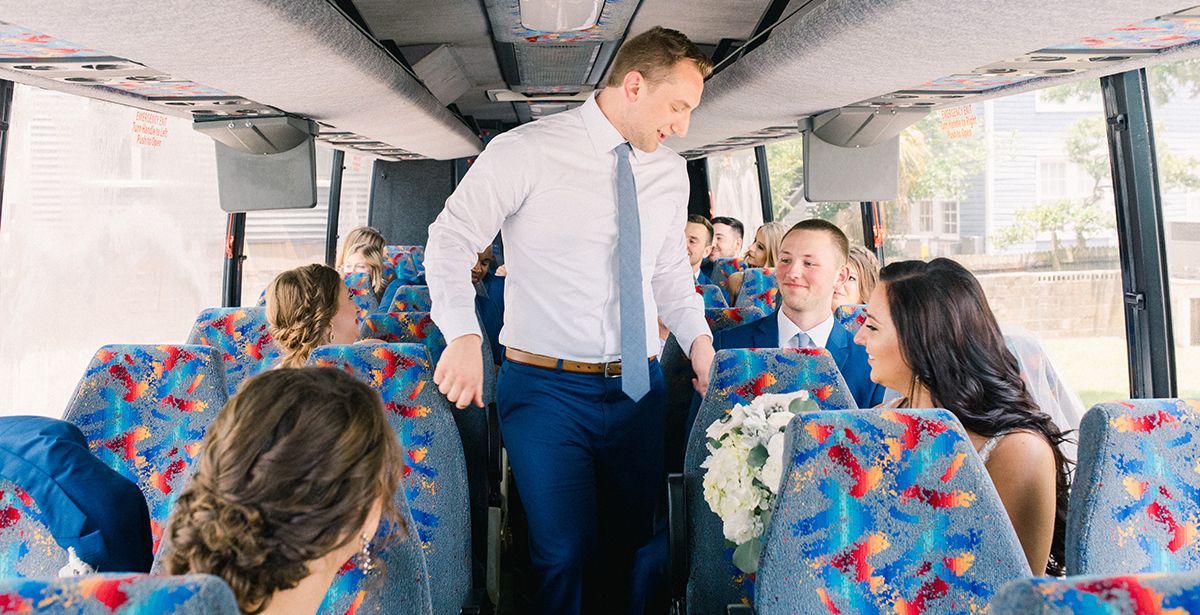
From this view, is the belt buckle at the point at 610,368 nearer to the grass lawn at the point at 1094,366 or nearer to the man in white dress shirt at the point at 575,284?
the man in white dress shirt at the point at 575,284

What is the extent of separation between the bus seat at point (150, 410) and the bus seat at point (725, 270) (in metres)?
5.12

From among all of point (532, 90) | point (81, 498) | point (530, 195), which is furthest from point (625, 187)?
point (532, 90)

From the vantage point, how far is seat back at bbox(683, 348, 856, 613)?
8.73 feet

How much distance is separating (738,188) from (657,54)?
775 centimetres

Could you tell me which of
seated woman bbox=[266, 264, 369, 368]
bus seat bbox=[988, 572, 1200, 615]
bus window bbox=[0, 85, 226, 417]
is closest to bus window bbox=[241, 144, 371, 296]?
bus window bbox=[0, 85, 226, 417]

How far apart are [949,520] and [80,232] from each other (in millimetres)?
4271

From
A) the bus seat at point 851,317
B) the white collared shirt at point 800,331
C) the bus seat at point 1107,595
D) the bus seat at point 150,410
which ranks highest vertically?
the bus seat at point 851,317

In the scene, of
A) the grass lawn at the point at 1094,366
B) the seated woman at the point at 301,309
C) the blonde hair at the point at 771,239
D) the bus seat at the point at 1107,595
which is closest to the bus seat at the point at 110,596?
the bus seat at the point at 1107,595

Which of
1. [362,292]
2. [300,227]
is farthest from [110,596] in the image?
[300,227]

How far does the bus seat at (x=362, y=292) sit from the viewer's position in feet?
20.7

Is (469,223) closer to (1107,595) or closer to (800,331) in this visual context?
(800,331)

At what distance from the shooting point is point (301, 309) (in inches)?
128

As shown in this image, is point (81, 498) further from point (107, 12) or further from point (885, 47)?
point (885, 47)

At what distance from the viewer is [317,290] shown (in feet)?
10.9
